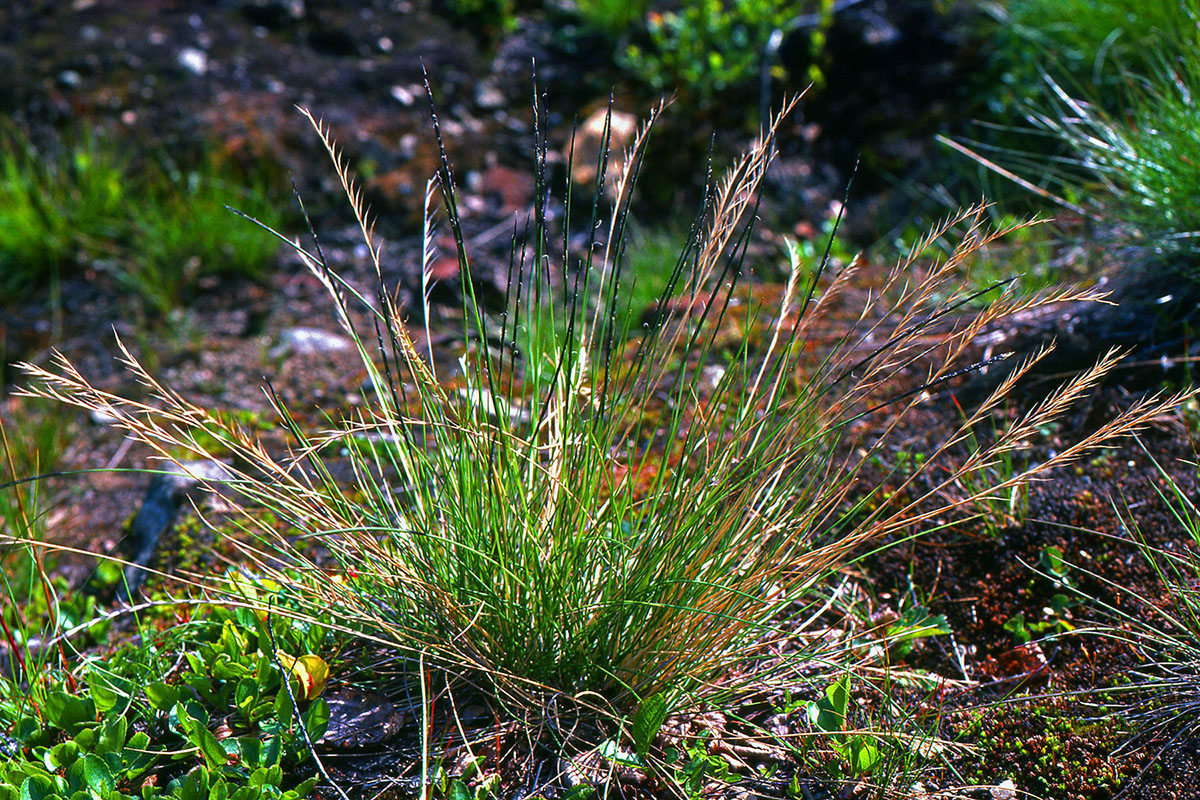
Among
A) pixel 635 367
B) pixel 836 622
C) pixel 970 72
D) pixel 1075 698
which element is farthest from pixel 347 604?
pixel 970 72

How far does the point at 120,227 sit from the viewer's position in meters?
3.49

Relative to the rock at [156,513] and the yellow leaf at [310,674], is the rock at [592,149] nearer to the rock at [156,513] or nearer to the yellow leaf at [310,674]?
the rock at [156,513]

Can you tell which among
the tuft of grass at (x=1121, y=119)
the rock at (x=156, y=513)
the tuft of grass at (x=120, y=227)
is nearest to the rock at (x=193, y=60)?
the tuft of grass at (x=120, y=227)

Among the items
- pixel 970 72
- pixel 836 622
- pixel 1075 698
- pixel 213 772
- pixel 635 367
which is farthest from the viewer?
pixel 970 72

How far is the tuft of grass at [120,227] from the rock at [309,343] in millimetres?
580

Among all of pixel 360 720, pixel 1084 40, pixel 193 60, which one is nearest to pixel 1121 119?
pixel 1084 40

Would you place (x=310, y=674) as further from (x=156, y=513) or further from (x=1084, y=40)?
(x=1084, y=40)

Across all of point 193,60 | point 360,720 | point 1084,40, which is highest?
point 1084,40

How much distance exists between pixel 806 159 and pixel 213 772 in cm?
372

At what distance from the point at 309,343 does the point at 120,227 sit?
114 centimetres

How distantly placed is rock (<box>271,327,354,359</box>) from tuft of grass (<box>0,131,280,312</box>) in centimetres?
58

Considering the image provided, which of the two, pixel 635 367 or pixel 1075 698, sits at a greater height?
pixel 635 367

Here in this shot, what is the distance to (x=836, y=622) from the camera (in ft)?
6.04

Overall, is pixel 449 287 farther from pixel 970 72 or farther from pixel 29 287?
A: pixel 970 72
